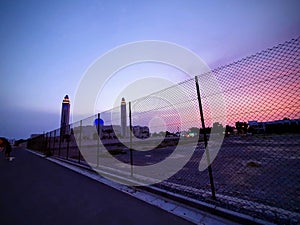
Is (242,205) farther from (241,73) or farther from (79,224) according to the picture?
(79,224)

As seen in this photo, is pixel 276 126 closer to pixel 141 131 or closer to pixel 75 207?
pixel 75 207

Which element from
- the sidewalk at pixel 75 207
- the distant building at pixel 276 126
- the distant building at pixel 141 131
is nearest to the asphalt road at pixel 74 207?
the sidewalk at pixel 75 207

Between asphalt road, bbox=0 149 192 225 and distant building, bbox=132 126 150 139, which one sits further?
distant building, bbox=132 126 150 139

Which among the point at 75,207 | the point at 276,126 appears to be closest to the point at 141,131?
the point at 75,207

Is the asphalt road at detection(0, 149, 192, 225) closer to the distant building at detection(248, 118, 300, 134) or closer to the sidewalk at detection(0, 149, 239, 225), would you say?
the sidewalk at detection(0, 149, 239, 225)

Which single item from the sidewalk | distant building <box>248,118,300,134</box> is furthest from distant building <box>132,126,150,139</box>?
distant building <box>248,118,300,134</box>

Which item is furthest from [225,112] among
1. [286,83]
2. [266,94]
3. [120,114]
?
[120,114]

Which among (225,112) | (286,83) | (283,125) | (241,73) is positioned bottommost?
(283,125)

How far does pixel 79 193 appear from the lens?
155 inches

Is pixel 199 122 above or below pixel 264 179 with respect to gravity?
above

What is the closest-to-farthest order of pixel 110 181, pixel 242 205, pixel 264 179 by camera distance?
pixel 242 205 < pixel 264 179 < pixel 110 181

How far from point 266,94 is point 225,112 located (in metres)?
0.87

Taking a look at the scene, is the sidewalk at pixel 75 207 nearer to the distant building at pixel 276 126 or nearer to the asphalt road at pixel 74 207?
the asphalt road at pixel 74 207

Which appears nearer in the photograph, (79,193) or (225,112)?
(225,112)
